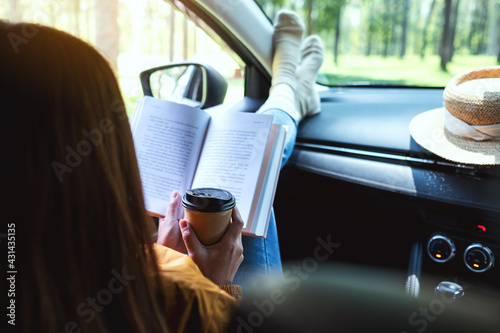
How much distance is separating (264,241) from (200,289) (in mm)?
834

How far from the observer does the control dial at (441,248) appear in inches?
63.2

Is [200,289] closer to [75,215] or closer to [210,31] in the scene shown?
[75,215]

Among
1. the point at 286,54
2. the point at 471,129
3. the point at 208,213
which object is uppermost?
the point at 286,54

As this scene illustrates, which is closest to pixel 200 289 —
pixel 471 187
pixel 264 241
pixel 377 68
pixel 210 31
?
pixel 264 241

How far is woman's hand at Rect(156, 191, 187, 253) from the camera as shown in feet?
4.21

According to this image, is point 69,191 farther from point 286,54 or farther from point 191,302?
point 286,54

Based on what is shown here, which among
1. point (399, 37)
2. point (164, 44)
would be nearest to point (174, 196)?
point (164, 44)

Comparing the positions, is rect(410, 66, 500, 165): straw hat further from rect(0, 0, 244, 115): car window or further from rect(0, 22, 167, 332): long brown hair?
rect(0, 22, 167, 332): long brown hair

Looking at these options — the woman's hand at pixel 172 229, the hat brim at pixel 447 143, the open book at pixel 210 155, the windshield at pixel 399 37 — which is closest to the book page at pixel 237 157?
the open book at pixel 210 155

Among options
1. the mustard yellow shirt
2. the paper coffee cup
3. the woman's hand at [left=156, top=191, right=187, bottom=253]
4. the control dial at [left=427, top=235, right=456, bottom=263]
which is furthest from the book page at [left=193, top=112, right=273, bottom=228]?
the control dial at [left=427, top=235, right=456, bottom=263]

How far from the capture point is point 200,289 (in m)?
0.85

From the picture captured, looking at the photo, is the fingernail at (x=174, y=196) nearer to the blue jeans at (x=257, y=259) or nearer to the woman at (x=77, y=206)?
the blue jeans at (x=257, y=259)

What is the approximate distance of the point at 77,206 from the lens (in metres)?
0.77

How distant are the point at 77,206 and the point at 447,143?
1366 millimetres
